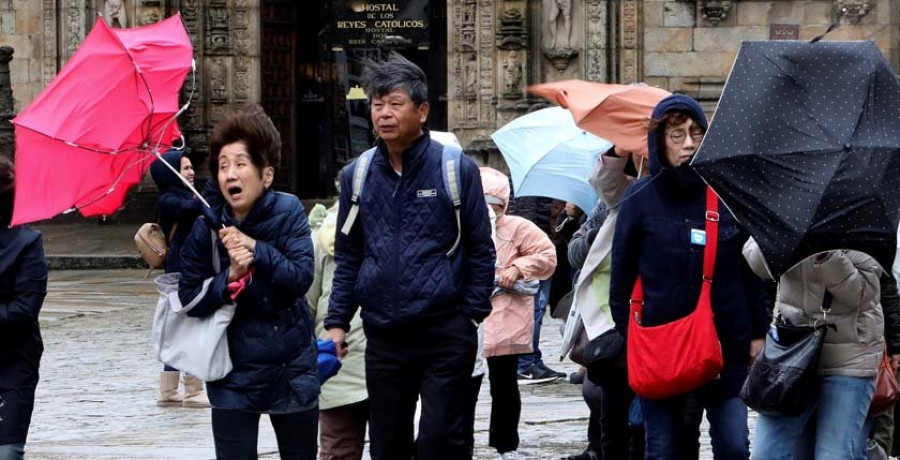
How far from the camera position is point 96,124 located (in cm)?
789

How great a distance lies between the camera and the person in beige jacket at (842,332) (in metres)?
7.85

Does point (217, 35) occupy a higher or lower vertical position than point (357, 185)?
higher

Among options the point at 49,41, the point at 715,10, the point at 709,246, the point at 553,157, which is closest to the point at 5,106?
the point at 49,41

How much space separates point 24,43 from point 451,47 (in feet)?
22.0

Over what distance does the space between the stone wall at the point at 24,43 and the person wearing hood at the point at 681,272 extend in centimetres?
2336

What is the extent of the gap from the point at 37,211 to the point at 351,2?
2300cm

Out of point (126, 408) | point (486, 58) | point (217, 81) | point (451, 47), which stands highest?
point (451, 47)

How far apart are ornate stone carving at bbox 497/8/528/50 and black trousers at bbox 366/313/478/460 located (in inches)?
819

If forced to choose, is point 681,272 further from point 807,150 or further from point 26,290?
point 26,290

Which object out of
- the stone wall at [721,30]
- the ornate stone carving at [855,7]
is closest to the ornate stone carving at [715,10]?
the stone wall at [721,30]

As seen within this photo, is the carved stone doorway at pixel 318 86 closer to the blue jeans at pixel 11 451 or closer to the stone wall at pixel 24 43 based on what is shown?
the stone wall at pixel 24 43

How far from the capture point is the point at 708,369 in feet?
25.9

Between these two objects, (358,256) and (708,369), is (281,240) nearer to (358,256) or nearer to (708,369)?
(358,256)

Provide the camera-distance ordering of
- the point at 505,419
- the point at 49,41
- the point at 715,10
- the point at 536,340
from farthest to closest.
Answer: the point at 49,41 < the point at 715,10 < the point at 536,340 < the point at 505,419
